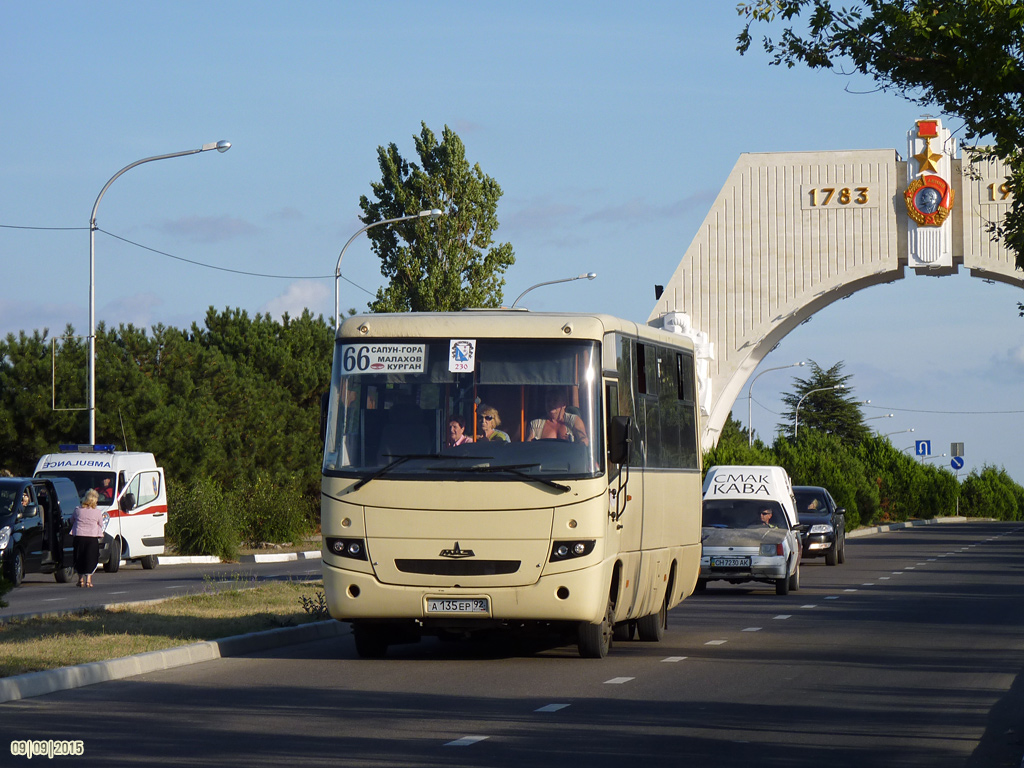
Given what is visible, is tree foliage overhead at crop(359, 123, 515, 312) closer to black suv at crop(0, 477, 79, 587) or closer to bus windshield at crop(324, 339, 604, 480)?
black suv at crop(0, 477, 79, 587)

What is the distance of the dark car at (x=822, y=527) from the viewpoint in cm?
3544

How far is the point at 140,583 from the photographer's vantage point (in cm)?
2808

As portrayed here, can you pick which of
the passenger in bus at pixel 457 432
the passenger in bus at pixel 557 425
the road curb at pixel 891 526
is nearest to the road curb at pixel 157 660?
the passenger in bus at pixel 457 432

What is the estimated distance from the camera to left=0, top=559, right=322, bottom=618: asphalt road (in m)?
22.8

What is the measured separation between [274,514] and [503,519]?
29026 millimetres

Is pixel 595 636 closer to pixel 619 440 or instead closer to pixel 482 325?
pixel 619 440

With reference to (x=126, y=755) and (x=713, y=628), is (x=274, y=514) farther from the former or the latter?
(x=126, y=755)

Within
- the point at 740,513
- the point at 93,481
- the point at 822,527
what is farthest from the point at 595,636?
the point at 822,527

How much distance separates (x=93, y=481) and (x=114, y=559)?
183 cm

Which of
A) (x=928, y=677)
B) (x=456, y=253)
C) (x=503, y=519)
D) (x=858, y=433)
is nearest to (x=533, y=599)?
(x=503, y=519)

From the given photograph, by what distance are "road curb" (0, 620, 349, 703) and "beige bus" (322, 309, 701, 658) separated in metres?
1.36

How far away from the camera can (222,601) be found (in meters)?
19.9

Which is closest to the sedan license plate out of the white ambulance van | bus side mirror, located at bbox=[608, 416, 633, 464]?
bus side mirror, located at bbox=[608, 416, 633, 464]

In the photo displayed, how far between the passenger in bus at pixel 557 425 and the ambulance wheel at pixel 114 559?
20.4 meters
